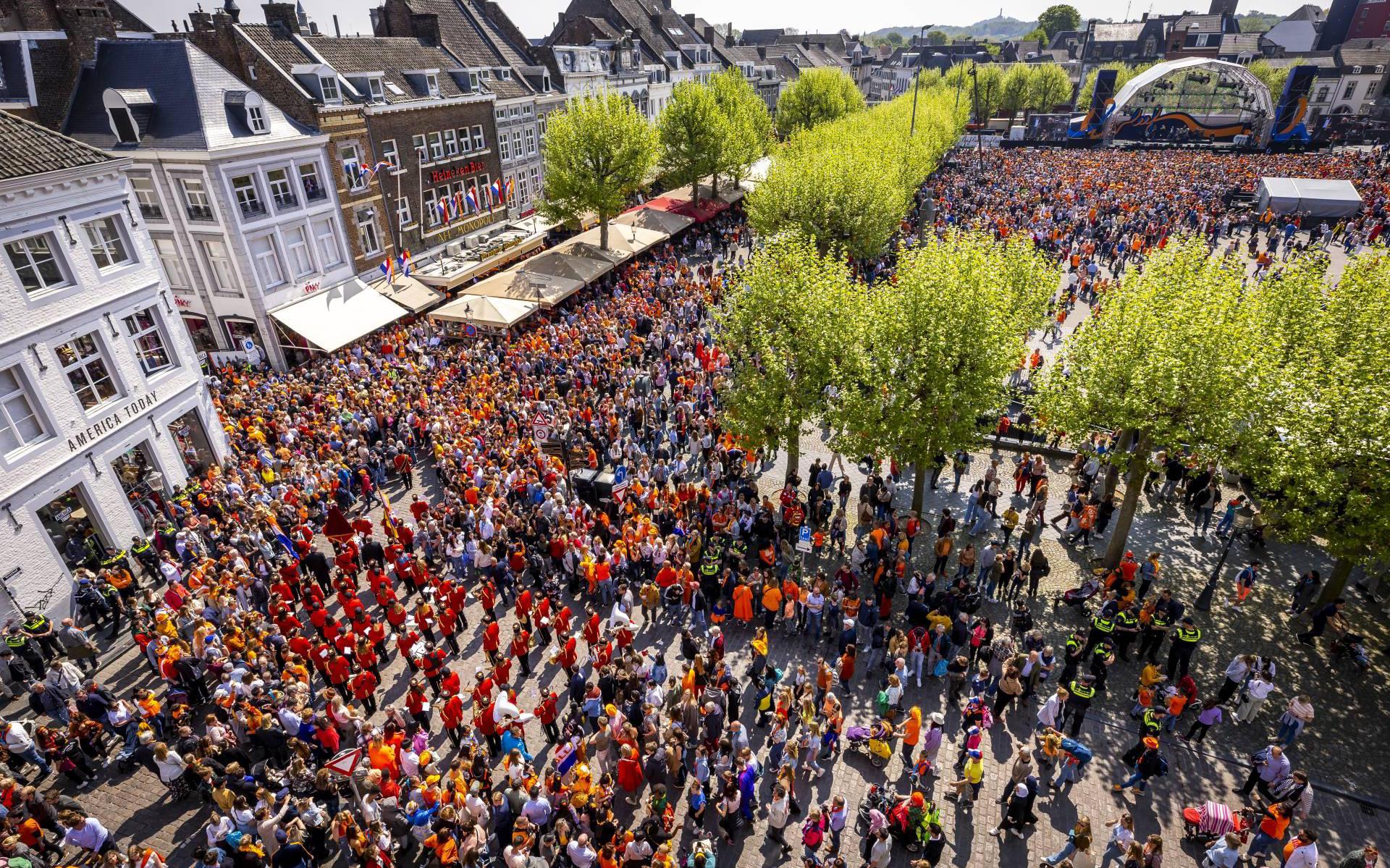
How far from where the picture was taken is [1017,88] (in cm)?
9744

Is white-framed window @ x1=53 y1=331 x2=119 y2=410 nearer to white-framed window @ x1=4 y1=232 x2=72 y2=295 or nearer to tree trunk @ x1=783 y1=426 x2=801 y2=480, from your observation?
white-framed window @ x1=4 y1=232 x2=72 y2=295

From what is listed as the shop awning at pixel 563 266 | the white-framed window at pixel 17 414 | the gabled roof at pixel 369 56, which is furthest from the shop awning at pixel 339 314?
the white-framed window at pixel 17 414

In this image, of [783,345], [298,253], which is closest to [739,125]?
[298,253]

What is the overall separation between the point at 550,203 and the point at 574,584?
26.0m

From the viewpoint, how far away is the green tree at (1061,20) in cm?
17175

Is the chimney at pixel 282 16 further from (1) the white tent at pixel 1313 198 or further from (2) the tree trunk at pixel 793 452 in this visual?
(1) the white tent at pixel 1313 198

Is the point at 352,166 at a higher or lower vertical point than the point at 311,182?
higher

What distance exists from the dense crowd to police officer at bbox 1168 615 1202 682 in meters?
0.05

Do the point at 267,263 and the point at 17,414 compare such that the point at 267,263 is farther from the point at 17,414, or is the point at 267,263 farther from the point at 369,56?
the point at 369,56

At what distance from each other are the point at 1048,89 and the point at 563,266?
3808 inches

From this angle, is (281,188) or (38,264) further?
(281,188)

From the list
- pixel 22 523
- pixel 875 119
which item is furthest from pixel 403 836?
pixel 875 119

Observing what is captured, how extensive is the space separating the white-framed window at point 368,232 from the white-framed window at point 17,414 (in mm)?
17353

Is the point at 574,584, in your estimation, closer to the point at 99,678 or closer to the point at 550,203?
the point at 99,678
